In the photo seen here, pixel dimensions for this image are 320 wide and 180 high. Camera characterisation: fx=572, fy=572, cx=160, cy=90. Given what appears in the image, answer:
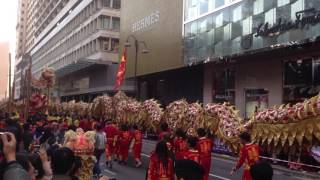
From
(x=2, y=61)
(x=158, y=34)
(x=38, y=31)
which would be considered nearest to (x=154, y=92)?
(x=158, y=34)

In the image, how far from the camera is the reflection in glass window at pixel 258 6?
29416 mm

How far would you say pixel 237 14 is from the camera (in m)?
32.2

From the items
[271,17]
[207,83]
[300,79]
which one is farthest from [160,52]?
[300,79]

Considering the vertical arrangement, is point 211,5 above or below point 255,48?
above

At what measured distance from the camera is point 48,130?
13.6 meters

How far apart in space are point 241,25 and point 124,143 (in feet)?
45.7

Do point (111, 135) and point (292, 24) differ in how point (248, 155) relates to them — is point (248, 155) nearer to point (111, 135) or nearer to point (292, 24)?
point (111, 135)

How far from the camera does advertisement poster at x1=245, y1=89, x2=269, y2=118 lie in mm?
31812

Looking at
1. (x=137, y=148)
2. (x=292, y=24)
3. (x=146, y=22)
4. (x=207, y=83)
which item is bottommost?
(x=137, y=148)

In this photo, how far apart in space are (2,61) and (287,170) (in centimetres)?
9294

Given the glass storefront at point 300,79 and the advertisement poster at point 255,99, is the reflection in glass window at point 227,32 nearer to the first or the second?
the advertisement poster at point 255,99

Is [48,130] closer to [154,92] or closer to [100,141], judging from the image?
[100,141]

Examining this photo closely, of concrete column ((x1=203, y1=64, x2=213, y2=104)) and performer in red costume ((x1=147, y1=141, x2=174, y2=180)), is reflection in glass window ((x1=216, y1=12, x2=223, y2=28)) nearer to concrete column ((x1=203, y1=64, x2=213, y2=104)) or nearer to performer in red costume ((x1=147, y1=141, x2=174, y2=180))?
concrete column ((x1=203, y1=64, x2=213, y2=104))

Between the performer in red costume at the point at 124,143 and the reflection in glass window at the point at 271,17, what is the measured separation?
1125 centimetres
